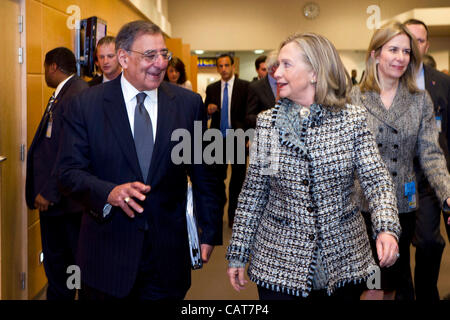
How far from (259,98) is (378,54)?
235 centimetres

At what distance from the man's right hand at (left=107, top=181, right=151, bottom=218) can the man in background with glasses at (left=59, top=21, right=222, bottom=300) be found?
0.09 metres

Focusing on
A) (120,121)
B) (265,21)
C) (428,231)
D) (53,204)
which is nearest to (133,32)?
(120,121)

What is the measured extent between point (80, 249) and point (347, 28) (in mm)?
14687

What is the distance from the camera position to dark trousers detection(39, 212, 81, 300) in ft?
12.0

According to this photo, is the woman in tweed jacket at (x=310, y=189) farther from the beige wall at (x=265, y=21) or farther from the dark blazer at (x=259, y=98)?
the beige wall at (x=265, y=21)

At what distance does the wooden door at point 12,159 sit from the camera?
367 centimetres

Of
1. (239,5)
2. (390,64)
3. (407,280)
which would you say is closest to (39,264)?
(407,280)

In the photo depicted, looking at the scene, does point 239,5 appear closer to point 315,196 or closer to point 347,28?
point 347,28

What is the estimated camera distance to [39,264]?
4324mm

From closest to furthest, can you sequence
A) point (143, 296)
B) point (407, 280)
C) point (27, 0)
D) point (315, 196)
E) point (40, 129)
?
point (315, 196) < point (143, 296) < point (407, 280) < point (40, 129) < point (27, 0)

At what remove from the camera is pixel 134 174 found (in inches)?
86.7

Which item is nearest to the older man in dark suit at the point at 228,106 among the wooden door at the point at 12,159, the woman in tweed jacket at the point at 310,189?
the wooden door at the point at 12,159

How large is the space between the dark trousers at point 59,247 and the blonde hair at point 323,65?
7.06 feet

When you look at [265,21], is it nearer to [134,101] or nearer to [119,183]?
[134,101]
